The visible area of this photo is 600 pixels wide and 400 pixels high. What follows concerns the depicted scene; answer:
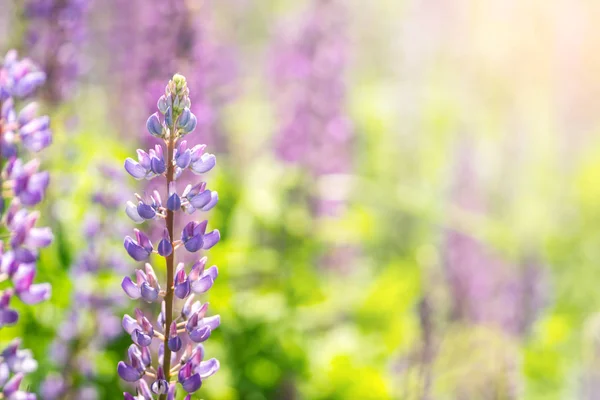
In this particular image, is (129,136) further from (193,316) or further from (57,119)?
(193,316)

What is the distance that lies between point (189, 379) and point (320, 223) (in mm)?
2800

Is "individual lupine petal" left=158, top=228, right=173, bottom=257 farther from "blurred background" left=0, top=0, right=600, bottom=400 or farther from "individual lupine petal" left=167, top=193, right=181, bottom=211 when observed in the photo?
"blurred background" left=0, top=0, right=600, bottom=400

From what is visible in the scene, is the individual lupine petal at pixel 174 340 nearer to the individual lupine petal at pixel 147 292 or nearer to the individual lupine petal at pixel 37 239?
the individual lupine petal at pixel 147 292

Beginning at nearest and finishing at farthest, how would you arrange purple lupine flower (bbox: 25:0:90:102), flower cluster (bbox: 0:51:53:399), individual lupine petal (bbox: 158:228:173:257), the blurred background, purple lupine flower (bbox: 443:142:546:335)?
individual lupine petal (bbox: 158:228:173:257) < flower cluster (bbox: 0:51:53:399) < purple lupine flower (bbox: 25:0:90:102) < the blurred background < purple lupine flower (bbox: 443:142:546:335)

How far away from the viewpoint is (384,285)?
12.6 feet

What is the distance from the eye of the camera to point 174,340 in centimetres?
117

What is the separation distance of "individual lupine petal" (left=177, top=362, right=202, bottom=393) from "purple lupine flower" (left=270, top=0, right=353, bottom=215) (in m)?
2.85

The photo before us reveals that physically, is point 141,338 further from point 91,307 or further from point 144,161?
point 91,307

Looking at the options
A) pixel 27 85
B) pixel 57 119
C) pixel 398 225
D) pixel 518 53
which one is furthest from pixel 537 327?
pixel 518 53

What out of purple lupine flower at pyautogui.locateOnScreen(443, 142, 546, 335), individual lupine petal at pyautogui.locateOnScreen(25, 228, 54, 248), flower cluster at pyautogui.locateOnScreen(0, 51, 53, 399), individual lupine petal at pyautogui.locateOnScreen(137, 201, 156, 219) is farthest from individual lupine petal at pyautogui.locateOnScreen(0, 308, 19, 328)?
purple lupine flower at pyautogui.locateOnScreen(443, 142, 546, 335)

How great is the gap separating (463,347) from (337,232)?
0.99 m

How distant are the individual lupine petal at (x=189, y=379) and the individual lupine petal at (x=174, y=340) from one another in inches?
2.1

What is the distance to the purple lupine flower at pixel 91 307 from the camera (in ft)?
7.35

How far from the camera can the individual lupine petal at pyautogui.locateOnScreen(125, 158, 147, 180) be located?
116 centimetres
